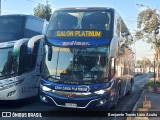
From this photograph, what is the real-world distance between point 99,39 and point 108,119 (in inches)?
105

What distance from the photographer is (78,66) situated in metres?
11.9

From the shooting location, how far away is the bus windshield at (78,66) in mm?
11706

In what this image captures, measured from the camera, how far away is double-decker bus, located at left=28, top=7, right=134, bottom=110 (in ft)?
37.8

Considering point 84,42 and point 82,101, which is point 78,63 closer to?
point 84,42

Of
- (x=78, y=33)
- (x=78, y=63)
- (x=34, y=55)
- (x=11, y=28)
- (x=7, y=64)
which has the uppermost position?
(x=11, y=28)

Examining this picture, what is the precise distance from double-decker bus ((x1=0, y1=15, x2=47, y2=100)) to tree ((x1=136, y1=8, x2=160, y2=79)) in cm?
1981

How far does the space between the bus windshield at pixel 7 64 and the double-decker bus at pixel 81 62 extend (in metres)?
2.08

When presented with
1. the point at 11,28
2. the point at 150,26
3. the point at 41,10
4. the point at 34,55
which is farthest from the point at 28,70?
the point at 150,26

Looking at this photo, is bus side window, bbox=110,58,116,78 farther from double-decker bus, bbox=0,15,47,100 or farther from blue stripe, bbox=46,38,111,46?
double-decker bus, bbox=0,15,47,100

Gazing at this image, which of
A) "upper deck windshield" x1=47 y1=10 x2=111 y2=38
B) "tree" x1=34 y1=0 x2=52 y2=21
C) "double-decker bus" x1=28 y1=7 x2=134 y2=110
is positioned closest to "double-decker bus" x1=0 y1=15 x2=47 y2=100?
"upper deck windshield" x1=47 y1=10 x2=111 y2=38

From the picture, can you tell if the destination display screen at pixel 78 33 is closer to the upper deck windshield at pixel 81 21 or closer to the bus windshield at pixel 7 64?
the upper deck windshield at pixel 81 21

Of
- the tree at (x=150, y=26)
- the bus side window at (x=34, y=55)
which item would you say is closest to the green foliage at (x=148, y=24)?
the tree at (x=150, y=26)

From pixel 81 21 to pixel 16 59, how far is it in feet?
10.2

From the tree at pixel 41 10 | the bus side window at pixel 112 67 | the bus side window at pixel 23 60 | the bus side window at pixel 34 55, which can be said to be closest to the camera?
the bus side window at pixel 112 67
